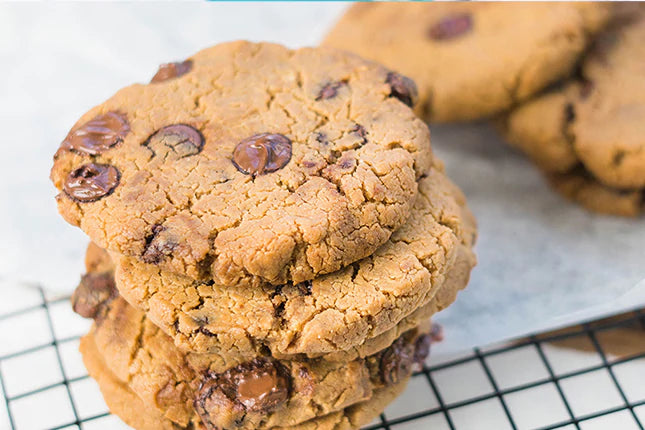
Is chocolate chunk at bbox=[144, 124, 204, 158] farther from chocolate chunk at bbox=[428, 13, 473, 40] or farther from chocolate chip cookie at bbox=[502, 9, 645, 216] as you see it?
chocolate chip cookie at bbox=[502, 9, 645, 216]

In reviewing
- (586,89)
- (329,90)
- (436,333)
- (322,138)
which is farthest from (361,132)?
(586,89)

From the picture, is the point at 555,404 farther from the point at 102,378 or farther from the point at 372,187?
the point at 102,378

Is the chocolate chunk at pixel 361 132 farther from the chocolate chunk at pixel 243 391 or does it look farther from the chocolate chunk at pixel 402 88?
the chocolate chunk at pixel 243 391

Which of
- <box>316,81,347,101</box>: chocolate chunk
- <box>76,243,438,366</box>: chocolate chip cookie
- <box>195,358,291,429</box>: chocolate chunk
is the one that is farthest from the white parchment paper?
<box>316,81,347,101</box>: chocolate chunk

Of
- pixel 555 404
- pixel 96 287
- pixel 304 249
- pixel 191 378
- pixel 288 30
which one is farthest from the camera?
pixel 288 30

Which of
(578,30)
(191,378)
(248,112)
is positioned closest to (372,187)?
(248,112)
